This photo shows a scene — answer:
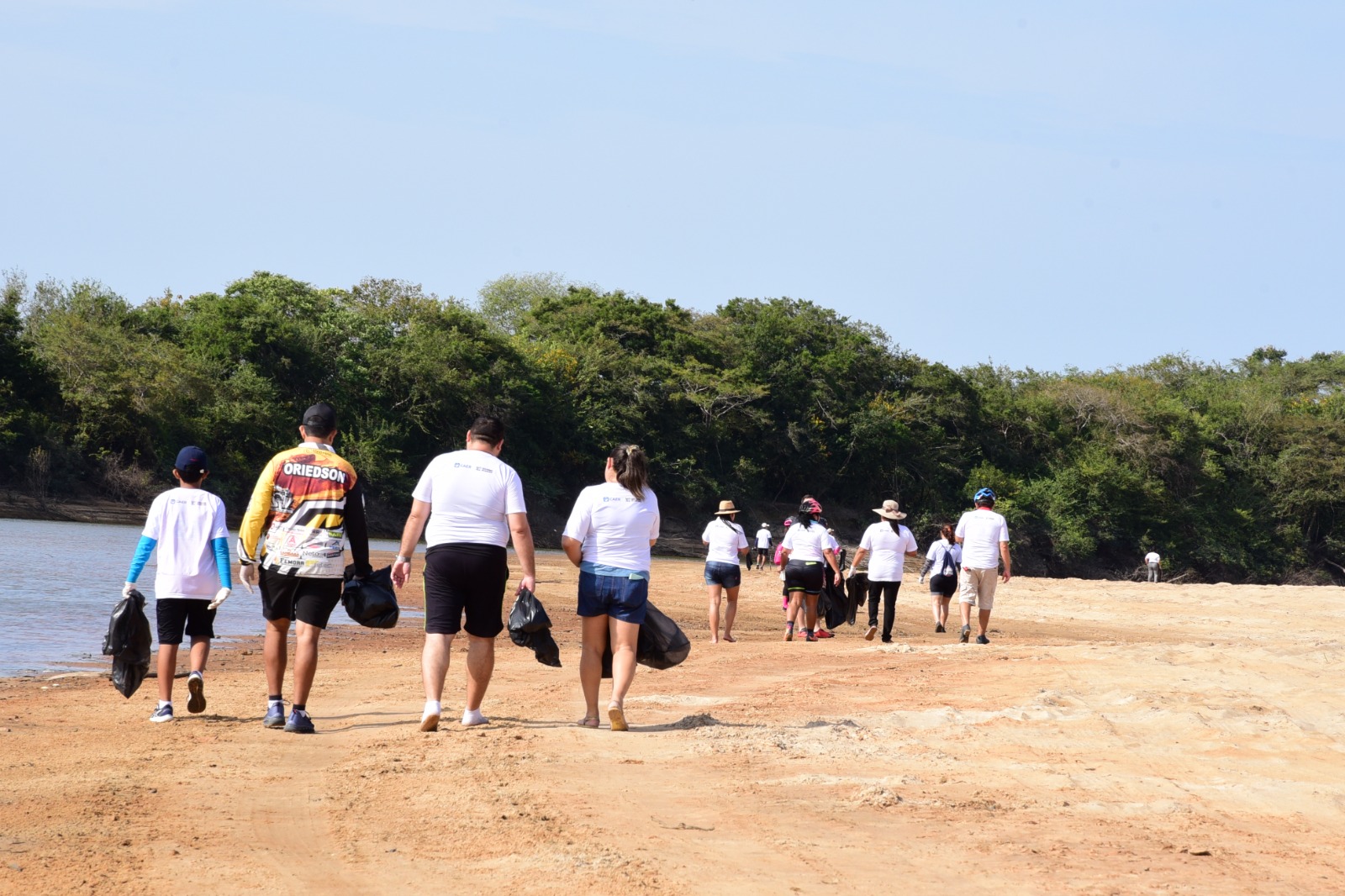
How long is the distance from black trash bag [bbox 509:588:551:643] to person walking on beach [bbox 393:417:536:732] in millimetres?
90

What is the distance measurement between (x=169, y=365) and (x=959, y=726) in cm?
3930

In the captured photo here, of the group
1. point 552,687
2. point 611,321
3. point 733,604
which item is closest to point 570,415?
point 611,321

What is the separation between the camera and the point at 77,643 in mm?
12297

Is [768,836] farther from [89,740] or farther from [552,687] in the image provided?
[552,687]

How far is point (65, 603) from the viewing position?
16.0m

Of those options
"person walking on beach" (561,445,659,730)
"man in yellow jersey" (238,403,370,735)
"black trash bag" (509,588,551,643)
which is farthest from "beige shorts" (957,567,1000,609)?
"man in yellow jersey" (238,403,370,735)

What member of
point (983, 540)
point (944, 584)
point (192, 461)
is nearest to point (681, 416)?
point (944, 584)

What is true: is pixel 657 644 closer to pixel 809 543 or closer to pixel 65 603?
pixel 809 543

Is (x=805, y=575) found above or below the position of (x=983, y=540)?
below

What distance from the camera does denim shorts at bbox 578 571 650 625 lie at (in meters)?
7.62

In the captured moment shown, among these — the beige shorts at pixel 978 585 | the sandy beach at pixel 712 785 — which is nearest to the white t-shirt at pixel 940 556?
the beige shorts at pixel 978 585

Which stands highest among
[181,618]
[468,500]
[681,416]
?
[681,416]

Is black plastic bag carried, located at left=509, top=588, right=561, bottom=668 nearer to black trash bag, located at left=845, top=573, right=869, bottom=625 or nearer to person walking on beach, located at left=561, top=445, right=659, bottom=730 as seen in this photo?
person walking on beach, located at left=561, top=445, right=659, bottom=730

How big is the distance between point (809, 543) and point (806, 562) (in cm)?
22
